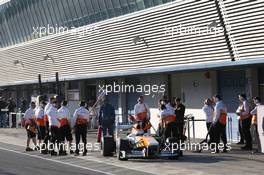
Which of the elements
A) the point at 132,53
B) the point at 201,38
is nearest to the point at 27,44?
the point at 132,53

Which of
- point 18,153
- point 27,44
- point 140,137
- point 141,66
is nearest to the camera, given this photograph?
point 140,137

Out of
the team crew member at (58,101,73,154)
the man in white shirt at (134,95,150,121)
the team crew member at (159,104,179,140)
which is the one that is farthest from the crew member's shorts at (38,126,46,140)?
the team crew member at (159,104,179,140)

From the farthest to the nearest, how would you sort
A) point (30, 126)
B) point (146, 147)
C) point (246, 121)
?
point (30, 126), point (246, 121), point (146, 147)

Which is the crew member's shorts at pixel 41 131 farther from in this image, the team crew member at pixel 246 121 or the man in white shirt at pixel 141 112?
the team crew member at pixel 246 121

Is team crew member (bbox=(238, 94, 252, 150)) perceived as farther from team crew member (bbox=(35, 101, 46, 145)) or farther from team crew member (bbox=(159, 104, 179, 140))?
team crew member (bbox=(35, 101, 46, 145))

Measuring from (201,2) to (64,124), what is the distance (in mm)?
7441

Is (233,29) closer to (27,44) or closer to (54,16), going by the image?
(54,16)

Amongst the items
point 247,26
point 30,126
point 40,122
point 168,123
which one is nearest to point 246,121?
point 168,123

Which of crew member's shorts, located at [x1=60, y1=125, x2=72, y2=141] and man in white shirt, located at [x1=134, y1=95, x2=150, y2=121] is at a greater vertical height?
man in white shirt, located at [x1=134, y1=95, x2=150, y2=121]

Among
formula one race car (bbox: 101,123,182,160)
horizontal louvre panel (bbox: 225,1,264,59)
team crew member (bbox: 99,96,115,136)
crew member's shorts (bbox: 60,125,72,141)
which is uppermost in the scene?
horizontal louvre panel (bbox: 225,1,264,59)

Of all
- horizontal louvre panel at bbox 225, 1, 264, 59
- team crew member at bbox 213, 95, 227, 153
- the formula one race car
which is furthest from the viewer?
horizontal louvre panel at bbox 225, 1, 264, 59

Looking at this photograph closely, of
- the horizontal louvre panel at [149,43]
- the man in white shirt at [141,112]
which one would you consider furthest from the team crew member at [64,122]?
the horizontal louvre panel at [149,43]

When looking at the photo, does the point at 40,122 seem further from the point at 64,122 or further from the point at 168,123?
the point at 168,123

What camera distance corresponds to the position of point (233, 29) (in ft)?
70.7
